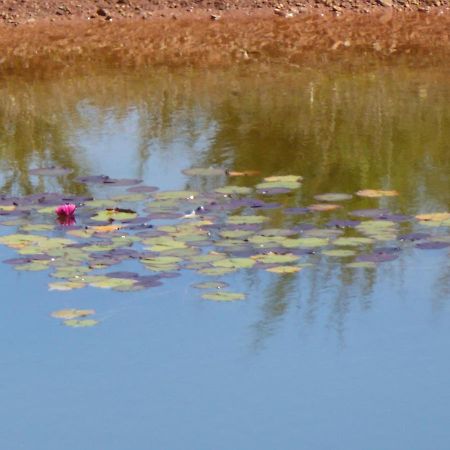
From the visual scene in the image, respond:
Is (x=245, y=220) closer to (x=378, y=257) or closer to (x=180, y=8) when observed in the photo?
(x=378, y=257)

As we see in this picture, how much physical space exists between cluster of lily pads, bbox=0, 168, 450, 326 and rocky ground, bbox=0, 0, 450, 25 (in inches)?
239

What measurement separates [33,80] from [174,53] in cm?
136

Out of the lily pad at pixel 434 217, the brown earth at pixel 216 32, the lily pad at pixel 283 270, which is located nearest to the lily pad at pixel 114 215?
the lily pad at pixel 283 270

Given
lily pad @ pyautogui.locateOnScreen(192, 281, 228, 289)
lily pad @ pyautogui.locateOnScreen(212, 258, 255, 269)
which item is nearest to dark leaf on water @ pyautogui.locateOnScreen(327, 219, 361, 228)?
lily pad @ pyautogui.locateOnScreen(212, 258, 255, 269)

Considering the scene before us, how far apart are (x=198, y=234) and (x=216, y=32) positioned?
609cm

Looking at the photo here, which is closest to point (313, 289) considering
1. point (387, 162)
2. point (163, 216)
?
point (163, 216)

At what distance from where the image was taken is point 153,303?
15.4 ft

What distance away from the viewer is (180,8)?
39.4 feet

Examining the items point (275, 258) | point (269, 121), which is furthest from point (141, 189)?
point (269, 121)

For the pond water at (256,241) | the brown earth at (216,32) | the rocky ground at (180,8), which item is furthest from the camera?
the rocky ground at (180,8)

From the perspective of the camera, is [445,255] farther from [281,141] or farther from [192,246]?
[281,141]

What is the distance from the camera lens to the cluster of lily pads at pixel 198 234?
493 centimetres

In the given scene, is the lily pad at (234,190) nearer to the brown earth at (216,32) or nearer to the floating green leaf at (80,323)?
the floating green leaf at (80,323)

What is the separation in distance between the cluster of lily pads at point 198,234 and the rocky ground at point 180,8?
19.9 feet
